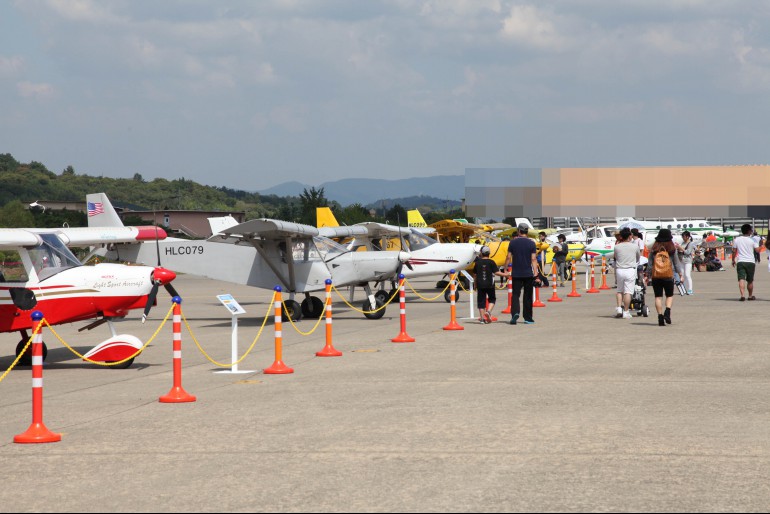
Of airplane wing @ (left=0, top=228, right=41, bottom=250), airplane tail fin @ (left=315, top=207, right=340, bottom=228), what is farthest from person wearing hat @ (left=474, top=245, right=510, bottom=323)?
airplane tail fin @ (left=315, top=207, right=340, bottom=228)

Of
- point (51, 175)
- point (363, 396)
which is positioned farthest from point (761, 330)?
point (51, 175)

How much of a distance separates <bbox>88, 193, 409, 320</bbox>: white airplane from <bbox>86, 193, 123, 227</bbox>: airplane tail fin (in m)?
1.27

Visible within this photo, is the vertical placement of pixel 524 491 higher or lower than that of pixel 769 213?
lower

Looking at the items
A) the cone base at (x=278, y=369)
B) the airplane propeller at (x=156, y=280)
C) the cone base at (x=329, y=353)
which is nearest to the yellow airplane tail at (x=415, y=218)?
the cone base at (x=329, y=353)

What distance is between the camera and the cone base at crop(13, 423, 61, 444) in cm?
809

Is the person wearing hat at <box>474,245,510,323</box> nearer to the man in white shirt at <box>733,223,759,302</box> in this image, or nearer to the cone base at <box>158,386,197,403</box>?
the man in white shirt at <box>733,223,759,302</box>

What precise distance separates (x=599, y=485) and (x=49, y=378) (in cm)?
873

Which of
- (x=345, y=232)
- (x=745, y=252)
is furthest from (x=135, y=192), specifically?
(x=745, y=252)

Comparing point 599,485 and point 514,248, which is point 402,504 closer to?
point 599,485

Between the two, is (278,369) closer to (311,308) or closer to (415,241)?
(311,308)

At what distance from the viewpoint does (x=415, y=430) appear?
27.2ft

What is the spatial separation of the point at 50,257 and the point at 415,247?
611 inches

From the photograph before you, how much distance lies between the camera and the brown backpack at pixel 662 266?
1836 cm

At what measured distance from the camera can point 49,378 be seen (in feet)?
42.5
